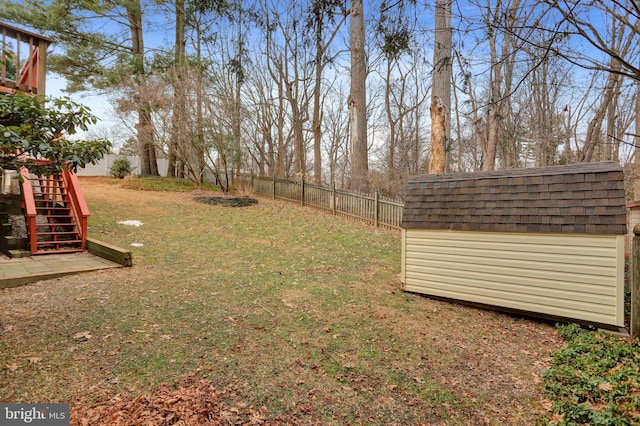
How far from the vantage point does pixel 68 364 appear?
9.48 ft

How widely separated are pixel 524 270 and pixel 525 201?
1.01m

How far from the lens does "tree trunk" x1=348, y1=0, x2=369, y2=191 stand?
10.1m

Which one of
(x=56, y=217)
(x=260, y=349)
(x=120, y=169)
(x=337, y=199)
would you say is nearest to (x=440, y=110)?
(x=337, y=199)

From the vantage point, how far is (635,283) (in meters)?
3.81

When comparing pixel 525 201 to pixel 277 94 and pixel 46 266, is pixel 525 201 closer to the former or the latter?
pixel 46 266

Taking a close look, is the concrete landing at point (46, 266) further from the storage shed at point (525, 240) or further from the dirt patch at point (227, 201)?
the dirt patch at point (227, 201)

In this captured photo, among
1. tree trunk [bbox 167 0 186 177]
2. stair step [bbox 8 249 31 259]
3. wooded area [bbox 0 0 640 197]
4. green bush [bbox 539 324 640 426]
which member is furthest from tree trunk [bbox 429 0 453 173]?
tree trunk [bbox 167 0 186 177]

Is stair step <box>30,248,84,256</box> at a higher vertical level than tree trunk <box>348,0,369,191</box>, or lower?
lower

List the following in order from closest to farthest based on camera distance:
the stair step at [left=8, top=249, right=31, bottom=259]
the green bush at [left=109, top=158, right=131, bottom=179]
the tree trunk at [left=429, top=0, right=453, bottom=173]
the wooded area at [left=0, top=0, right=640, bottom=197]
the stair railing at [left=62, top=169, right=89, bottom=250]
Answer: the stair step at [left=8, top=249, right=31, bottom=259], the stair railing at [left=62, top=169, right=89, bottom=250], the tree trunk at [left=429, top=0, right=453, bottom=173], the wooded area at [left=0, top=0, right=640, bottom=197], the green bush at [left=109, top=158, right=131, bottom=179]

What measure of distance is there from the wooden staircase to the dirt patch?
4870mm

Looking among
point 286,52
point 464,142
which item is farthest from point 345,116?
point 464,142

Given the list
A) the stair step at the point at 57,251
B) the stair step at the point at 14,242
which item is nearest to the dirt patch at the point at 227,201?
the stair step at the point at 57,251

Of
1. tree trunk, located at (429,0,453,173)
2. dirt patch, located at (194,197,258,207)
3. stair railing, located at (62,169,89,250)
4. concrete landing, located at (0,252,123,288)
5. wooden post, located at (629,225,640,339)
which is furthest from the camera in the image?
dirt patch, located at (194,197,258,207)

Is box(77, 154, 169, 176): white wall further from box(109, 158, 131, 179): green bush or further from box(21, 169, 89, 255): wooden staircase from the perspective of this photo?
box(21, 169, 89, 255): wooden staircase
